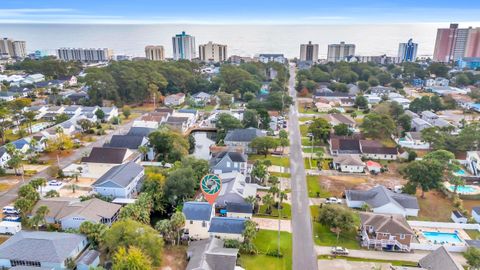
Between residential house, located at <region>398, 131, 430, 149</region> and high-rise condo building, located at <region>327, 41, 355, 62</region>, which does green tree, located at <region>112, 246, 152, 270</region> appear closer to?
residential house, located at <region>398, 131, 430, 149</region>

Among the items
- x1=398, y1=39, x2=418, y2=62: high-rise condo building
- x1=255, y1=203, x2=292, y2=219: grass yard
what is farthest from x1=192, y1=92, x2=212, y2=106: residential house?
x1=398, y1=39, x2=418, y2=62: high-rise condo building

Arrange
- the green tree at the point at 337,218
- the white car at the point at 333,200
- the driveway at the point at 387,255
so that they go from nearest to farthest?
the driveway at the point at 387,255
the green tree at the point at 337,218
the white car at the point at 333,200

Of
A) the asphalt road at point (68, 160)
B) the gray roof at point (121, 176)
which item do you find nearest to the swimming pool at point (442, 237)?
the gray roof at point (121, 176)

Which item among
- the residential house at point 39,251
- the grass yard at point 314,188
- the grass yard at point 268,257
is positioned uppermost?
the residential house at point 39,251

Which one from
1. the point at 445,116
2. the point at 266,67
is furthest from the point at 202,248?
the point at 266,67

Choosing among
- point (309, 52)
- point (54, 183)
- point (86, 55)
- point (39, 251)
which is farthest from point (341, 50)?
point (39, 251)

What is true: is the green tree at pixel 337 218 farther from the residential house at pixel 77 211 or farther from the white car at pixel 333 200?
the residential house at pixel 77 211
